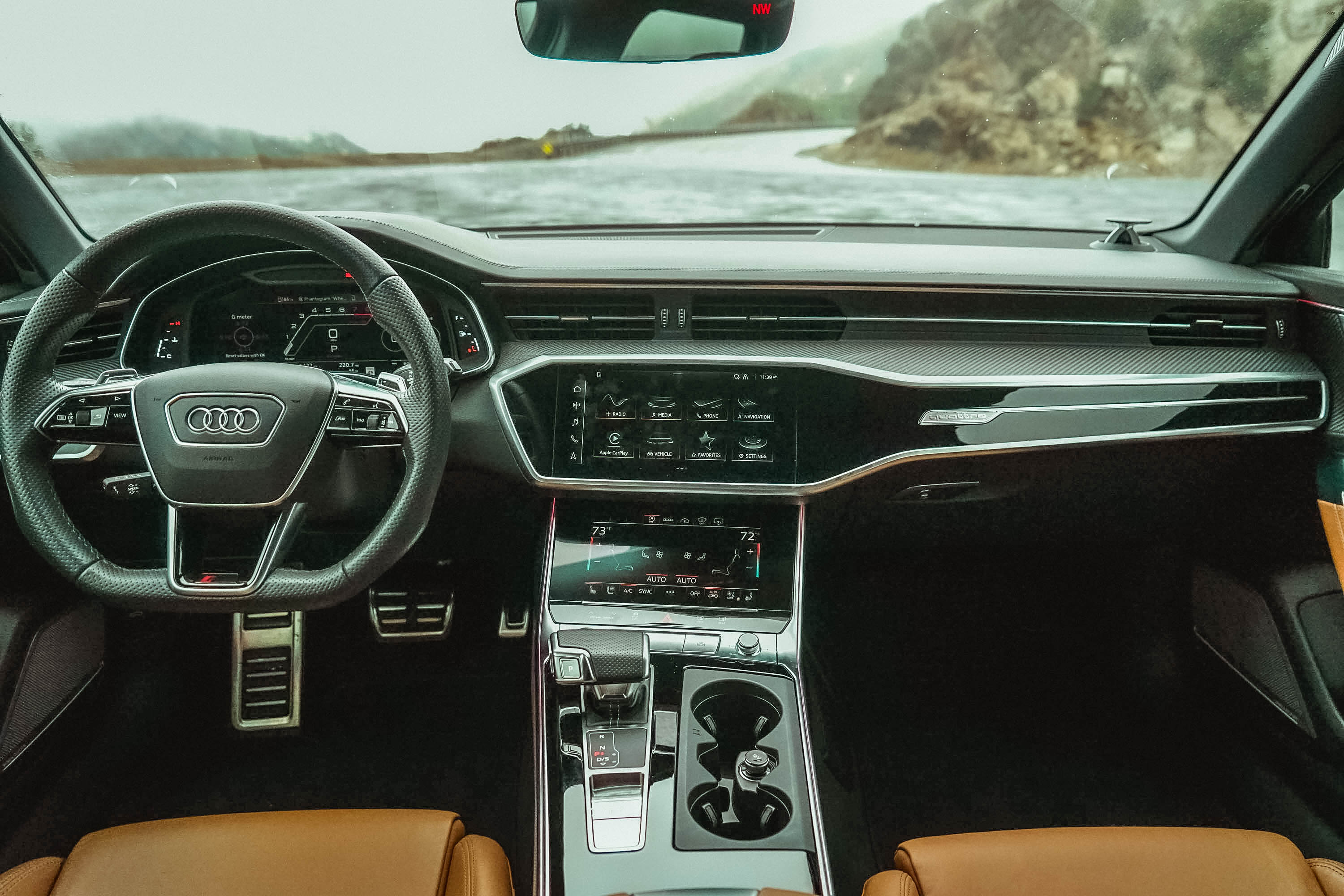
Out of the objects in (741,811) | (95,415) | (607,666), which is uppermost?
(95,415)

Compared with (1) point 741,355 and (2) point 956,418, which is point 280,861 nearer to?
(1) point 741,355

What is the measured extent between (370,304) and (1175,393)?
5.78 ft

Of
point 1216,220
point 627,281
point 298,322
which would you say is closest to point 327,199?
A: point 298,322

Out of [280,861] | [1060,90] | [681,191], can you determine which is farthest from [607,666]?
[1060,90]

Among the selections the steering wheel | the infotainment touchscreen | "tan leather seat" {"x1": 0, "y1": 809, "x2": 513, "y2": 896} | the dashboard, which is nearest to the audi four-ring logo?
the steering wheel

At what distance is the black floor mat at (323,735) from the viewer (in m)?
2.50

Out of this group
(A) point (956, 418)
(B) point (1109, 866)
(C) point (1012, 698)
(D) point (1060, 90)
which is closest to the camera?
(B) point (1109, 866)

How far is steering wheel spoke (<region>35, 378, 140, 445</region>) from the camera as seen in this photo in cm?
164

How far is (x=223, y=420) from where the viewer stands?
1.62 m

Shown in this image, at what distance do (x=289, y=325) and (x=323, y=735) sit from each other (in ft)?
4.12

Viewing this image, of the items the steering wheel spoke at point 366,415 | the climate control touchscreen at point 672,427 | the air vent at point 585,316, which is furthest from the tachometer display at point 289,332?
the steering wheel spoke at point 366,415

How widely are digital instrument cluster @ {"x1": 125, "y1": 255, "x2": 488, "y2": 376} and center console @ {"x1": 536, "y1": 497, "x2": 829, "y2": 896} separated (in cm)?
52

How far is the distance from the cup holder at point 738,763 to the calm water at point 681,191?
4.11ft

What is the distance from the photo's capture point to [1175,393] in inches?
85.7
